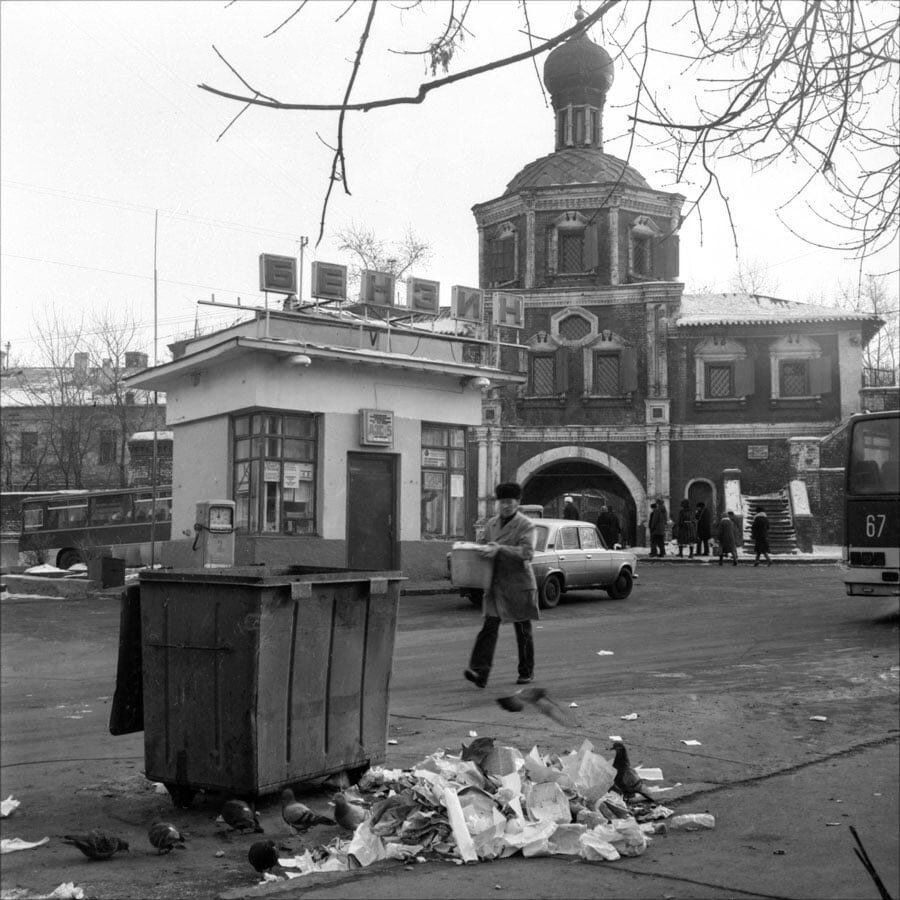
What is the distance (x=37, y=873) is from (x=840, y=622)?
13886 mm

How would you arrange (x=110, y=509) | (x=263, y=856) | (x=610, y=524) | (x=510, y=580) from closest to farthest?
(x=263, y=856), (x=510, y=580), (x=110, y=509), (x=610, y=524)

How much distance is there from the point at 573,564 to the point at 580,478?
25.7 metres

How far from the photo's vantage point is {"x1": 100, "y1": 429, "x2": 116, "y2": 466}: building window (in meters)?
44.4

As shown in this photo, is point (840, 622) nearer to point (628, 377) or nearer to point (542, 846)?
point (542, 846)

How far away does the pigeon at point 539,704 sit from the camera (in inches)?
336

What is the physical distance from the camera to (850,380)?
136 feet

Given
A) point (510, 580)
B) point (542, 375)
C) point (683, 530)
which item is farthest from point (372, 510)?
point (542, 375)

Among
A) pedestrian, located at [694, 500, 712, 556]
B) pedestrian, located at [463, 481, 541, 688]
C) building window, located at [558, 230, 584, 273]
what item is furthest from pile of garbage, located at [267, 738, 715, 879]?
building window, located at [558, 230, 584, 273]

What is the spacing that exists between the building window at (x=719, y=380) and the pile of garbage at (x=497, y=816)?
3813cm

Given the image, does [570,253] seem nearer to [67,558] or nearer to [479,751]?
[67,558]

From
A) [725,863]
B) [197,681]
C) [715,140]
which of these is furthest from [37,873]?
[715,140]

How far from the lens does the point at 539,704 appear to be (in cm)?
916

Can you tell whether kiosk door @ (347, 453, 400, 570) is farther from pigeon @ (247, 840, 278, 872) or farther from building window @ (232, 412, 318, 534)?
pigeon @ (247, 840, 278, 872)

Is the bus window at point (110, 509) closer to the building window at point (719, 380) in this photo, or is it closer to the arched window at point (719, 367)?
the arched window at point (719, 367)
